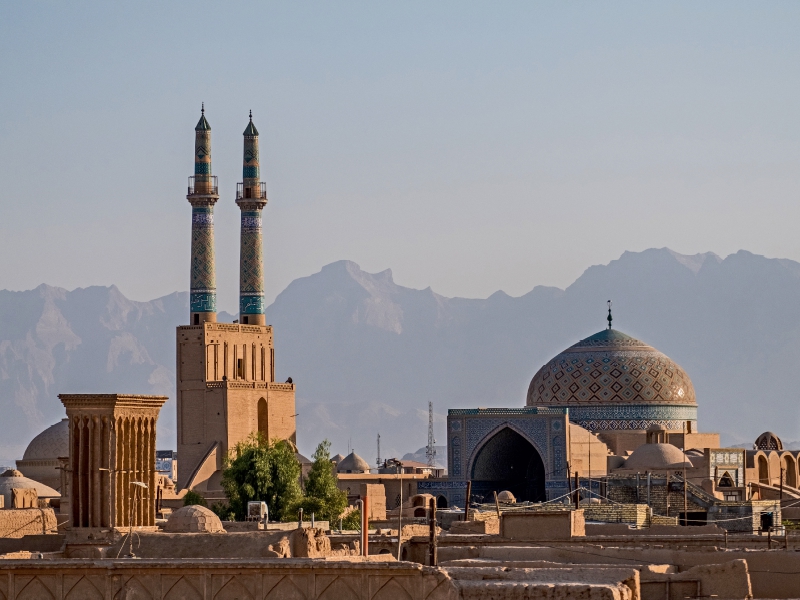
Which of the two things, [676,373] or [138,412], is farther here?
[676,373]

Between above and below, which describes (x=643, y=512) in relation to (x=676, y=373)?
below

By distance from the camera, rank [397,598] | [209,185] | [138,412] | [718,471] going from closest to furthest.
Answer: [397,598], [138,412], [718,471], [209,185]

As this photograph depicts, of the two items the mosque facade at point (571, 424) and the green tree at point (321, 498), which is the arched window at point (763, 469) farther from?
the green tree at point (321, 498)

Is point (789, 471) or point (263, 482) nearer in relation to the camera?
point (263, 482)

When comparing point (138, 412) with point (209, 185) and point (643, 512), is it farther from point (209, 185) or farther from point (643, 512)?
point (209, 185)

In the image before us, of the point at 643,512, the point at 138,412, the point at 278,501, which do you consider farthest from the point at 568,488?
the point at 138,412

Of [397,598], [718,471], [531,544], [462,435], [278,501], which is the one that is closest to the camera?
[397,598]

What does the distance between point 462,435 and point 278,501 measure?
8378 mm

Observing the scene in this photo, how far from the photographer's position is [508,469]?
44688 millimetres

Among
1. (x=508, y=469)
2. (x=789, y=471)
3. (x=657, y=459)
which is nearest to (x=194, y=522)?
(x=657, y=459)

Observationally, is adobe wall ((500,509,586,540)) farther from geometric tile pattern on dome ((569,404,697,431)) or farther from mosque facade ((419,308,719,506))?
geometric tile pattern on dome ((569,404,697,431))

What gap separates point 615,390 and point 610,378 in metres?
0.33

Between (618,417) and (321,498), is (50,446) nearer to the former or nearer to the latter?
(321,498)

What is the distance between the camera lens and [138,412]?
23641mm
